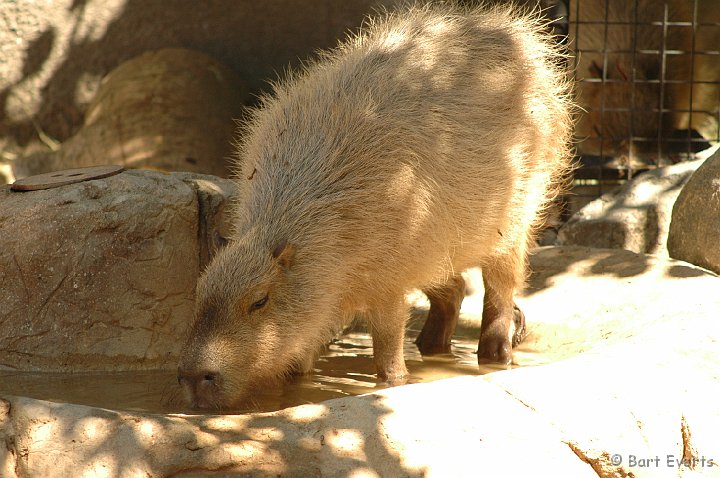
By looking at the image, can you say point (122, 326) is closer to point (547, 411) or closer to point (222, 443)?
point (222, 443)

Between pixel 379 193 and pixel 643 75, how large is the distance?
4.95 meters

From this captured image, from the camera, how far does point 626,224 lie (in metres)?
6.91

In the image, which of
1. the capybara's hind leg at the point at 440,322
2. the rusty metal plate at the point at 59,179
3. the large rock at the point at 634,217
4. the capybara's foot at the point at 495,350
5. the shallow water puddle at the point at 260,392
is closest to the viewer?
the shallow water puddle at the point at 260,392

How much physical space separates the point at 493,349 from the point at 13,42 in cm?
522

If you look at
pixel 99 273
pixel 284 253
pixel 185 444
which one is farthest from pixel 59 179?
pixel 185 444

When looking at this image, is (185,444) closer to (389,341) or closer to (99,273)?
(389,341)

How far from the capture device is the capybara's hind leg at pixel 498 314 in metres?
5.19

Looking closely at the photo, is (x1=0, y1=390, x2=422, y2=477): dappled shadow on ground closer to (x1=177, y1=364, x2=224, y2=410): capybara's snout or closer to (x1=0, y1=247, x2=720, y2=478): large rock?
(x1=0, y1=247, x2=720, y2=478): large rock

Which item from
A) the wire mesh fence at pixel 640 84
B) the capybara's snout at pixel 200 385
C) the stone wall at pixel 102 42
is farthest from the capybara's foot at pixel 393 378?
the stone wall at pixel 102 42

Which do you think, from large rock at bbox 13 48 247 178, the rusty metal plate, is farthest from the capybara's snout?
large rock at bbox 13 48 247 178

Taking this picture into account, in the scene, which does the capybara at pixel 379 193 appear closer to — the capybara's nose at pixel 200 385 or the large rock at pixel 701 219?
the capybara's nose at pixel 200 385

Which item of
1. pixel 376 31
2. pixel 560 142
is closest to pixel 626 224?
pixel 560 142

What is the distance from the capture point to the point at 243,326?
3.89 m

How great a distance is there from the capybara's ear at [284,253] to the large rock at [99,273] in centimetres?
Answer: 94
